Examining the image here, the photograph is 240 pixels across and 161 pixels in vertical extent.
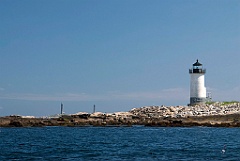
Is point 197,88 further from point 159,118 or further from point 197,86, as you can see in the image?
point 159,118

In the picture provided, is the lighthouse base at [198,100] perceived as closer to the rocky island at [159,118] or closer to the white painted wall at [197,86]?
the white painted wall at [197,86]

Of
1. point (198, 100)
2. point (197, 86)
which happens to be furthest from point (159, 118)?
point (197, 86)

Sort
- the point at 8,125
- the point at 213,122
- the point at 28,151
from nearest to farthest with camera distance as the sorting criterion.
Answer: the point at 28,151, the point at 213,122, the point at 8,125

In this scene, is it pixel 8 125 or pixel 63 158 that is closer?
pixel 63 158

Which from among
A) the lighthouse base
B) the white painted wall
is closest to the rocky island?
the lighthouse base

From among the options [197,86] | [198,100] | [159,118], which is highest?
[197,86]

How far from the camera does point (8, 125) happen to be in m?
79.6

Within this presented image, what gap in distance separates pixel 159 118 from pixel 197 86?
35.9 feet

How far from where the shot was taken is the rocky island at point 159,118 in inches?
2867

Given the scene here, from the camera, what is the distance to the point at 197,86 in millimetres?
84438

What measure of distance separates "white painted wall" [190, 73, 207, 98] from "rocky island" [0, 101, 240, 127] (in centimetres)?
239

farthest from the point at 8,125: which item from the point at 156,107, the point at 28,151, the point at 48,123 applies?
the point at 28,151

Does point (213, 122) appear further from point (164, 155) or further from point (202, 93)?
point (164, 155)

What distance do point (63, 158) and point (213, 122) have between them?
146ft
